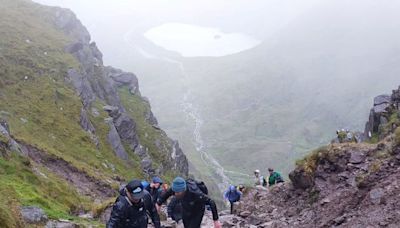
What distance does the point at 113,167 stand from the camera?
59562 millimetres

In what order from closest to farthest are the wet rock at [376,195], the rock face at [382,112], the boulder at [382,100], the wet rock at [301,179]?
1. the wet rock at [376,195]
2. the wet rock at [301,179]
3. the rock face at [382,112]
4. the boulder at [382,100]

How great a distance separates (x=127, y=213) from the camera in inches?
512

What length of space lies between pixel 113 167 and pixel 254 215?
33.2 m

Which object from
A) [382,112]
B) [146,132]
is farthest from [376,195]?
[146,132]

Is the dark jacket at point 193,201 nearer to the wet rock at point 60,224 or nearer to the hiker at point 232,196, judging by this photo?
the wet rock at point 60,224

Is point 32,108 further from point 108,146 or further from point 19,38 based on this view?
point 19,38

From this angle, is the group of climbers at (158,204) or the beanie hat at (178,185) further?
the beanie hat at (178,185)

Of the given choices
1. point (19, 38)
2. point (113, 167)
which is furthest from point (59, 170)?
point (19, 38)

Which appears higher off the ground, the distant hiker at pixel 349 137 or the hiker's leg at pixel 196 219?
the hiker's leg at pixel 196 219

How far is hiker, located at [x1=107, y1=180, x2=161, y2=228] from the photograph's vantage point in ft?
42.0

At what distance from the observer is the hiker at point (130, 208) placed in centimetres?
1279

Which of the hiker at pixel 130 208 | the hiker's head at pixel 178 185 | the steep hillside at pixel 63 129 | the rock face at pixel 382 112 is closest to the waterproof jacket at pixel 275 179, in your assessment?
the steep hillside at pixel 63 129

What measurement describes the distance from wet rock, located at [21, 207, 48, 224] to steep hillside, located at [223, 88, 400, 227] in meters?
10.5

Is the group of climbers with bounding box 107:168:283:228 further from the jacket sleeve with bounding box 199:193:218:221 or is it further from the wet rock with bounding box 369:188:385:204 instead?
the wet rock with bounding box 369:188:385:204
